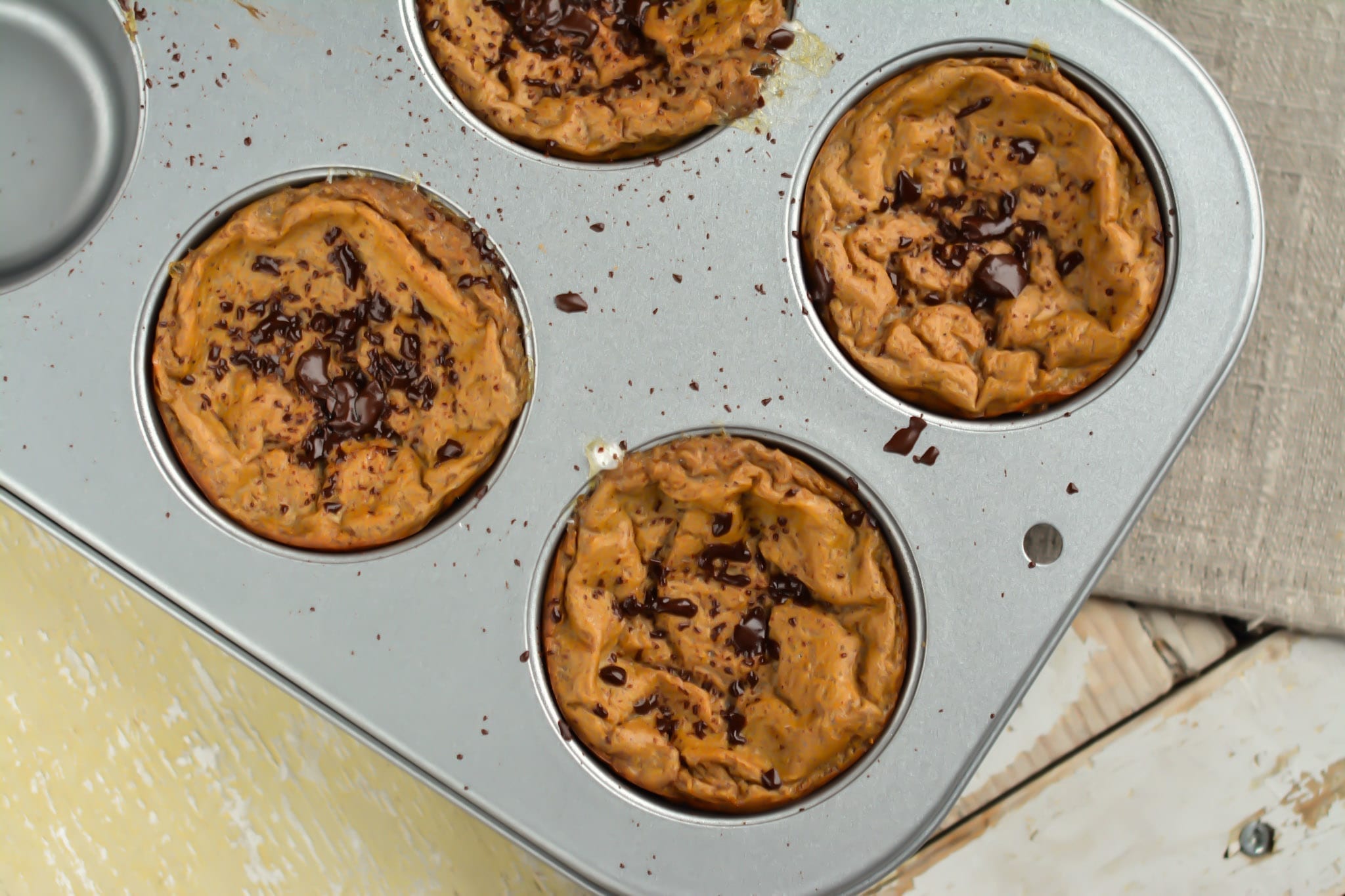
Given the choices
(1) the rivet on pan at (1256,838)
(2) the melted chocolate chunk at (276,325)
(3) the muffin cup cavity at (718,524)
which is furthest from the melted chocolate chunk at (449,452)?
(1) the rivet on pan at (1256,838)

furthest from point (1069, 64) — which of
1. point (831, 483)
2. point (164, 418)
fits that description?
point (164, 418)

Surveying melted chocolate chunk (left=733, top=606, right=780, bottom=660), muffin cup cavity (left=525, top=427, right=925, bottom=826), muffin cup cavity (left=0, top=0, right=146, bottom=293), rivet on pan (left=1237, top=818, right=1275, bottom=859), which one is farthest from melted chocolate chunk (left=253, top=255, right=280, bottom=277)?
rivet on pan (left=1237, top=818, right=1275, bottom=859)

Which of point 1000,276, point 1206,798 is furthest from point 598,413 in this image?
point 1206,798

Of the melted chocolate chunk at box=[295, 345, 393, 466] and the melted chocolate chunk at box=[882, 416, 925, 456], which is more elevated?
the melted chocolate chunk at box=[882, 416, 925, 456]

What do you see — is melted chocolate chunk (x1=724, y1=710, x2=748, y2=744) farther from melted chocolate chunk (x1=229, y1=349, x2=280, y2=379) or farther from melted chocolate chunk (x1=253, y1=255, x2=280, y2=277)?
melted chocolate chunk (x1=253, y1=255, x2=280, y2=277)

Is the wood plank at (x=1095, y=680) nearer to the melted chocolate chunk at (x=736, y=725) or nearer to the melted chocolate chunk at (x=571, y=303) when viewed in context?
the melted chocolate chunk at (x=736, y=725)
